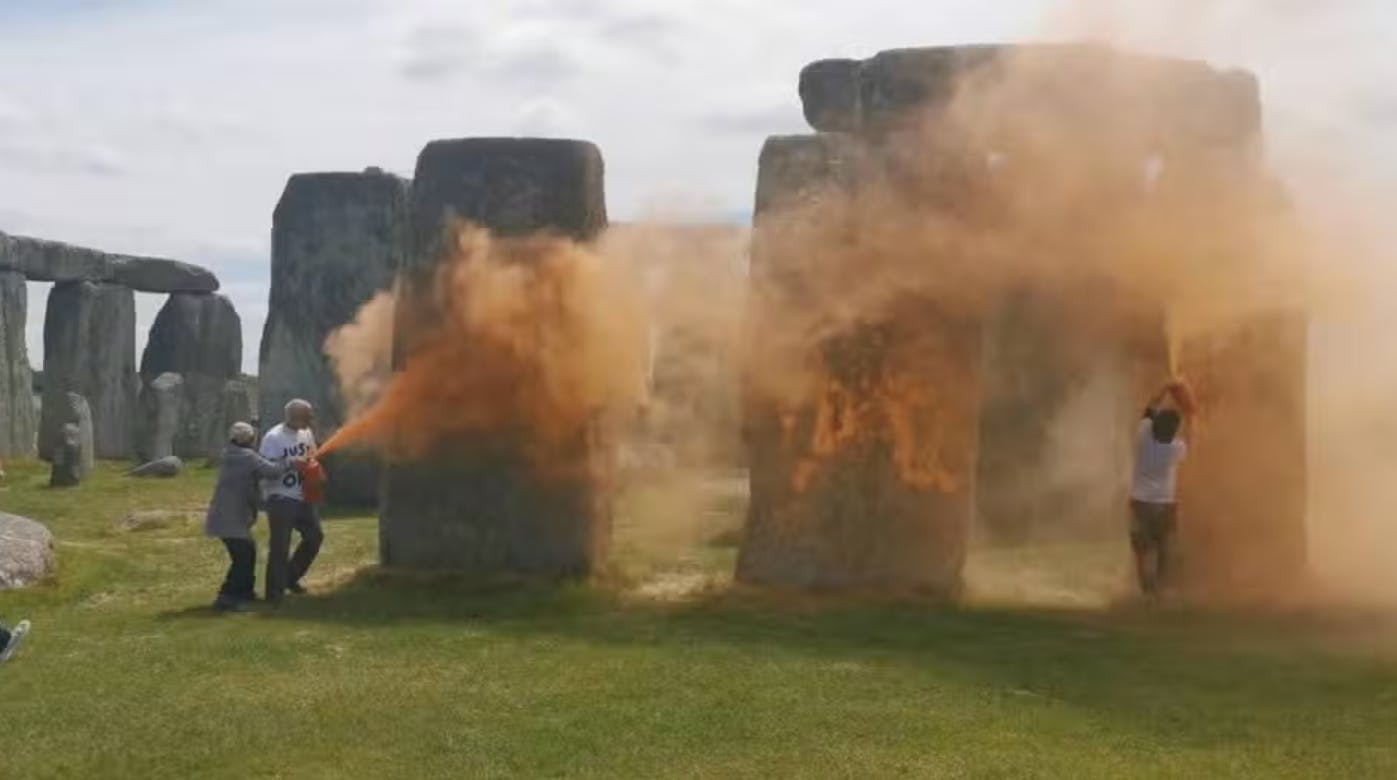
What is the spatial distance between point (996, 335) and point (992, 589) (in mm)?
5748

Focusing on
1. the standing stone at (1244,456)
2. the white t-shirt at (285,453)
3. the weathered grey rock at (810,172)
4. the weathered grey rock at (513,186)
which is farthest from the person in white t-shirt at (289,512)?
the standing stone at (1244,456)

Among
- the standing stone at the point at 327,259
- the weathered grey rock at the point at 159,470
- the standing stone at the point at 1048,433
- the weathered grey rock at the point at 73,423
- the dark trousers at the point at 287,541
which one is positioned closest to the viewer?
the dark trousers at the point at 287,541

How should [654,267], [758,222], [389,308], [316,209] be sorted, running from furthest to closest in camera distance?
1. [316,209]
2. [389,308]
3. [654,267]
4. [758,222]

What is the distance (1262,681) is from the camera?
32.0ft

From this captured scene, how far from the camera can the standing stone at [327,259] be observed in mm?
24000

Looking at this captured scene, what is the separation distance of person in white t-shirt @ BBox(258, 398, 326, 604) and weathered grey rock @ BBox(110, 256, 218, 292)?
822 inches

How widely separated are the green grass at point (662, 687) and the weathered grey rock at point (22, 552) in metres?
0.21

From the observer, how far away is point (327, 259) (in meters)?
24.1

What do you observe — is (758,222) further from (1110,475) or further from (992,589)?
(1110,475)

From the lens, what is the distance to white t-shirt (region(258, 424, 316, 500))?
43.2ft

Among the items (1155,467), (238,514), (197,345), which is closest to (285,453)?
(238,514)

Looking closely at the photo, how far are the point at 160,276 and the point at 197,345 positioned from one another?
1.48 m

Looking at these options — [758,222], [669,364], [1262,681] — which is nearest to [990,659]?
[1262,681]

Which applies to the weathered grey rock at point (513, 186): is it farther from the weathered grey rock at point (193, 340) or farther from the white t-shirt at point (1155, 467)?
the weathered grey rock at point (193, 340)
